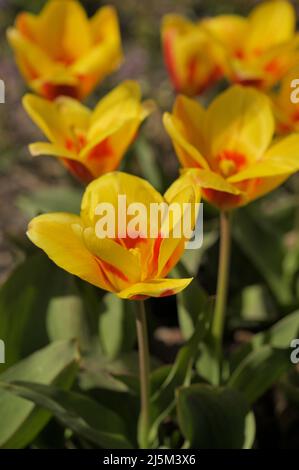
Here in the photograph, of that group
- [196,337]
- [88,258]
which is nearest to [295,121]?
[196,337]

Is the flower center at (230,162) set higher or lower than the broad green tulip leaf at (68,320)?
higher

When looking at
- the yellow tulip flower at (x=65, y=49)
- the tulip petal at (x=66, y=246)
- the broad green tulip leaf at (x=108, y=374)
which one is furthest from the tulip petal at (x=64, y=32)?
the tulip petal at (x=66, y=246)

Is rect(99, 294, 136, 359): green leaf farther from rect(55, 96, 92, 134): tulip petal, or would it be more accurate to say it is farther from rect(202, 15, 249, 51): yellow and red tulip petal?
rect(202, 15, 249, 51): yellow and red tulip petal

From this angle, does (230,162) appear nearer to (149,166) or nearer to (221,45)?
(221,45)

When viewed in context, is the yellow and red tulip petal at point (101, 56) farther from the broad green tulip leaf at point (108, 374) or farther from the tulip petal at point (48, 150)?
the broad green tulip leaf at point (108, 374)

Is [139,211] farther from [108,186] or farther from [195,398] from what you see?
[195,398]

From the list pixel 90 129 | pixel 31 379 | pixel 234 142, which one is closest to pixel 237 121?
pixel 234 142
